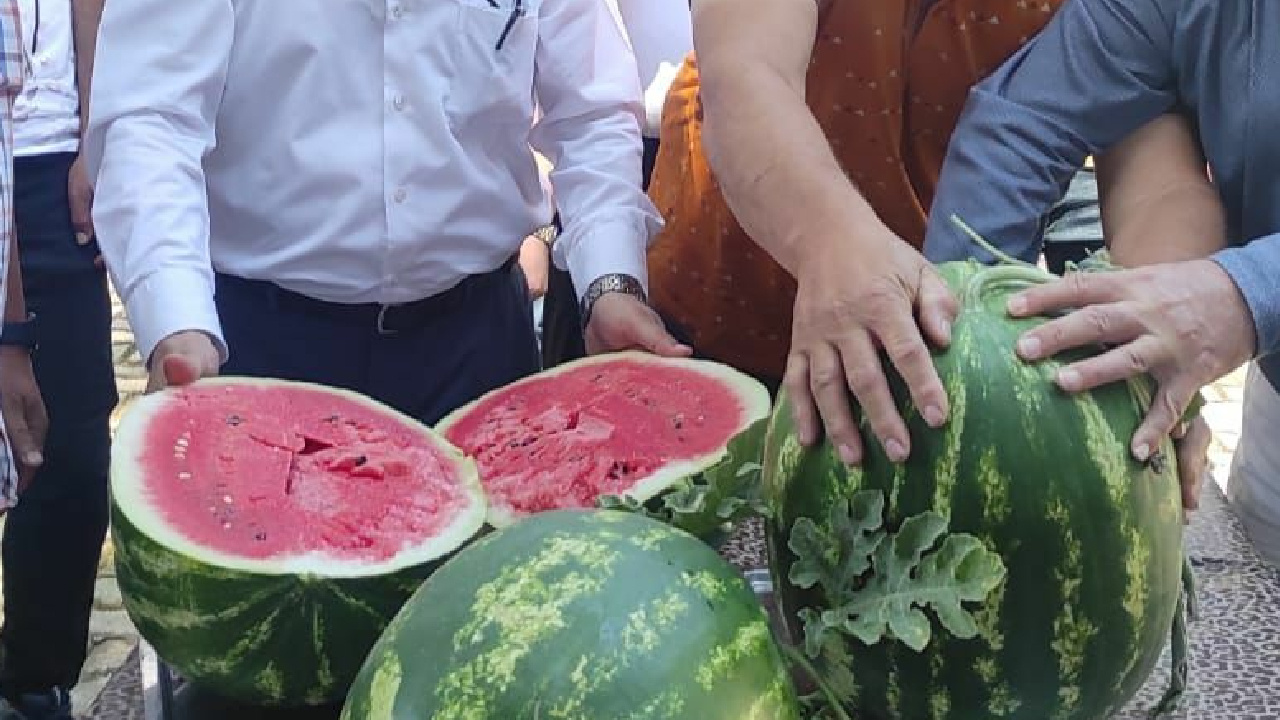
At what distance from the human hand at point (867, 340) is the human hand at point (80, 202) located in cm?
210

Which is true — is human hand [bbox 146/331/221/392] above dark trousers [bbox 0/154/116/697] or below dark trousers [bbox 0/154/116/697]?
above

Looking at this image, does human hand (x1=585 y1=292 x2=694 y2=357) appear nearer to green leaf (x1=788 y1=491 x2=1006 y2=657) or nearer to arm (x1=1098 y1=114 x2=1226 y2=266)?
arm (x1=1098 y1=114 x2=1226 y2=266)

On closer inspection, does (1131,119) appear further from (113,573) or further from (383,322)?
(113,573)

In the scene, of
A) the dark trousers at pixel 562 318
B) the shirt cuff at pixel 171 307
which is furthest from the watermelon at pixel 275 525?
the dark trousers at pixel 562 318

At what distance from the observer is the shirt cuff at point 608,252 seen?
2.15 m

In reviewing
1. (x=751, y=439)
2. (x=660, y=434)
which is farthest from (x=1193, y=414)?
(x=660, y=434)

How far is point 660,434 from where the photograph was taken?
5.89 ft

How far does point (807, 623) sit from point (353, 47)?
1269mm

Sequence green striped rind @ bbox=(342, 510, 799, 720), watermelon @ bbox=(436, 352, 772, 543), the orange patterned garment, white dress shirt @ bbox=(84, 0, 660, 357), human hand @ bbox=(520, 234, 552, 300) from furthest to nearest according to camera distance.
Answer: human hand @ bbox=(520, 234, 552, 300), white dress shirt @ bbox=(84, 0, 660, 357), the orange patterned garment, watermelon @ bbox=(436, 352, 772, 543), green striped rind @ bbox=(342, 510, 799, 720)

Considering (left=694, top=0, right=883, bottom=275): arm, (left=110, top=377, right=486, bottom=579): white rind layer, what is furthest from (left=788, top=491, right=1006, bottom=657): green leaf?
(left=110, top=377, right=486, bottom=579): white rind layer

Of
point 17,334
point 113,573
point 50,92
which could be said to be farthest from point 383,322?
point 113,573

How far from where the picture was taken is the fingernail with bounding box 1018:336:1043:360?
1151 millimetres

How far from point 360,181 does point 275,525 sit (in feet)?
2.44

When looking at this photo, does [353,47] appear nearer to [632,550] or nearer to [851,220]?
[851,220]
